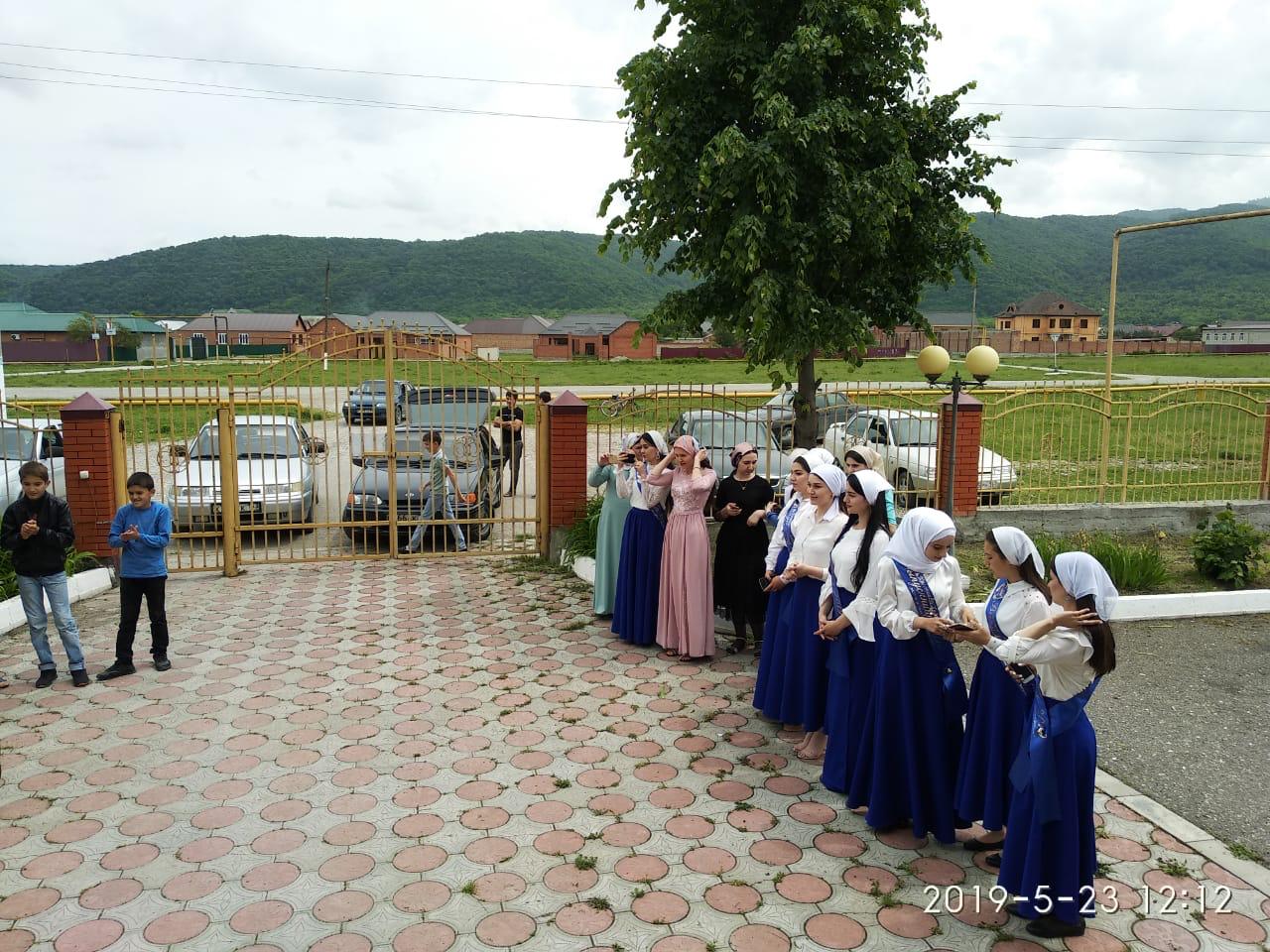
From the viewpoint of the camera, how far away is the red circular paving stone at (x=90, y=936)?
11.2 ft

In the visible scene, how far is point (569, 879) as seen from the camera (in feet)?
12.8

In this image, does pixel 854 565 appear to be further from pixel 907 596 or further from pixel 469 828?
pixel 469 828

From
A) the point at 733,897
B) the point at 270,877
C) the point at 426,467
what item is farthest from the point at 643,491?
the point at 426,467

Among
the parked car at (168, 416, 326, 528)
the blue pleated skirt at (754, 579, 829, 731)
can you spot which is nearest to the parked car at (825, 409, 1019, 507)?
the blue pleated skirt at (754, 579, 829, 731)

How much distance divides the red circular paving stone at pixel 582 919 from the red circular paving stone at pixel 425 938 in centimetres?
42

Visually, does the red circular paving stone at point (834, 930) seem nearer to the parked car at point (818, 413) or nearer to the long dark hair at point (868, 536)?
the long dark hair at point (868, 536)

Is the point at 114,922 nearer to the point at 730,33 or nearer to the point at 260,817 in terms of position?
the point at 260,817

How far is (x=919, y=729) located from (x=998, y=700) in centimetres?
43

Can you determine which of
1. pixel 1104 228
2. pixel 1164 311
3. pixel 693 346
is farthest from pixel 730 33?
pixel 1104 228

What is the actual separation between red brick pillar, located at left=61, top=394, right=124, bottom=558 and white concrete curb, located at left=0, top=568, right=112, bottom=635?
0.30 m

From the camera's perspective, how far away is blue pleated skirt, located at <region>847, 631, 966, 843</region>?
410 centimetres

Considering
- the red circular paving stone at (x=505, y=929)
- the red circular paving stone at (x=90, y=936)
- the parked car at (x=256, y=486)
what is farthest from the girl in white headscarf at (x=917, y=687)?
the parked car at (x=256, y=486)

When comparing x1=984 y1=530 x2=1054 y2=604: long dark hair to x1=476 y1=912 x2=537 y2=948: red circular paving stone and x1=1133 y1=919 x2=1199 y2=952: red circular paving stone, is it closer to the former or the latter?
x1=1133 y1=919 x2=1199 y2=952: red circular paving stone

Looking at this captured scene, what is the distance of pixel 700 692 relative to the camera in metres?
6.12
